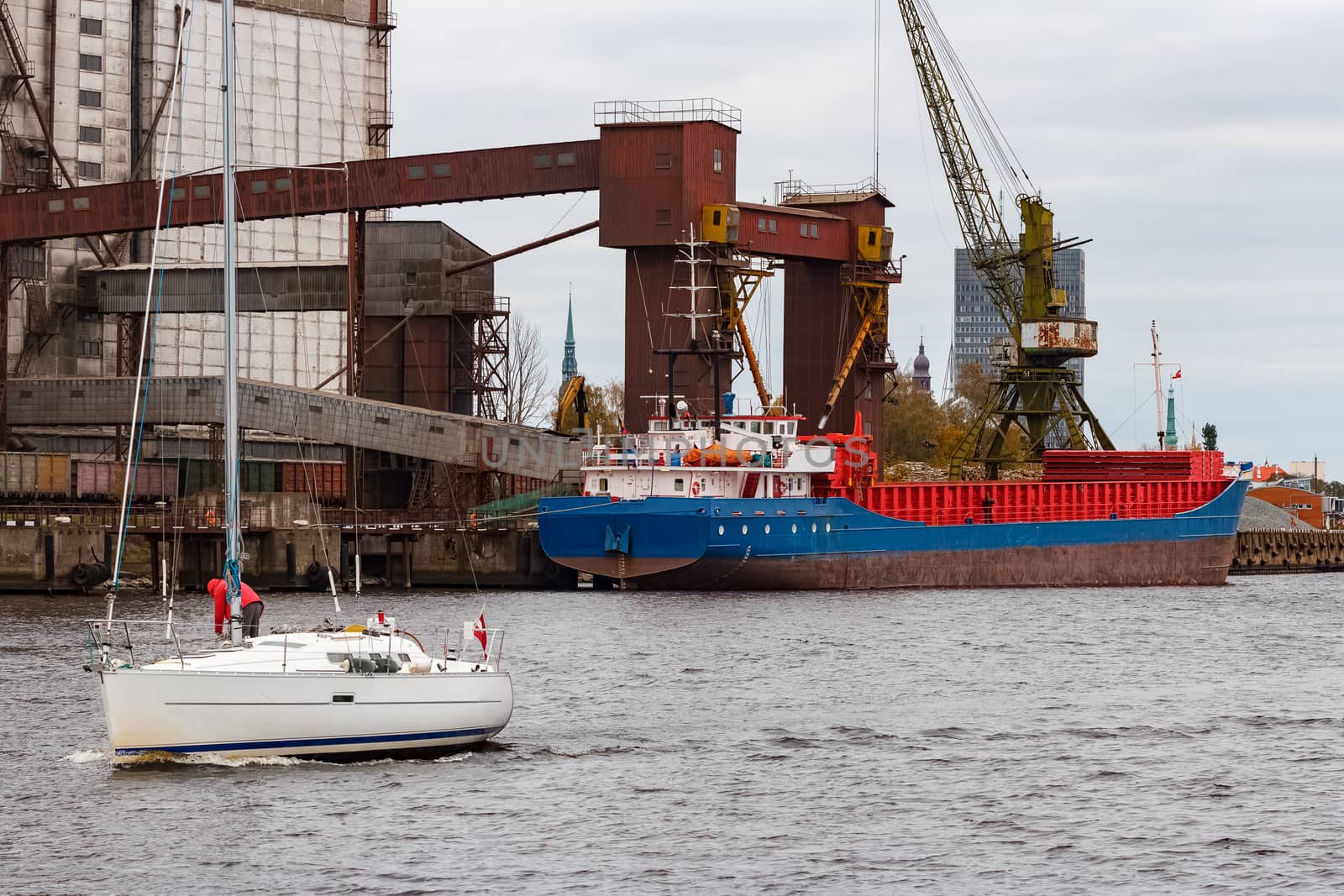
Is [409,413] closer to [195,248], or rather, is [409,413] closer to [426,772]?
[195,248]

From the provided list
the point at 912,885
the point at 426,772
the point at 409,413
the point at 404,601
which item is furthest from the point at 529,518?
the point at 912,885

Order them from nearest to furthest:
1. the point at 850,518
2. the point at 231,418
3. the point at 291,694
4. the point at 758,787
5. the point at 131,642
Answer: the point at 291,694, the point at 758,787, the point at 231,418, the point at 131,642, the point at 850,518

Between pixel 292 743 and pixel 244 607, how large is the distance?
2752 mm

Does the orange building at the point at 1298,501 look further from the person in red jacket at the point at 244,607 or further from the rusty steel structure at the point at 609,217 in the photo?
the person in red jacket at the point at 244,607

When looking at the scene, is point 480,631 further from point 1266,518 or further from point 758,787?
point 1266,518

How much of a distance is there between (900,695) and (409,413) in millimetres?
38290

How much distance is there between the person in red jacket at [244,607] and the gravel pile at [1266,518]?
361 feet

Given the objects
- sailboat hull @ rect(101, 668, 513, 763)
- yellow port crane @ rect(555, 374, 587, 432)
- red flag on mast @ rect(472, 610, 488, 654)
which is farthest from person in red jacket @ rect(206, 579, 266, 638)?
yellow port crane @ rect(555, 374, 587, 432)

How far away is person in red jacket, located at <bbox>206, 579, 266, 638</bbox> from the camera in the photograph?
29984 mm

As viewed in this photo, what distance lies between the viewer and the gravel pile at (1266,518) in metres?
133

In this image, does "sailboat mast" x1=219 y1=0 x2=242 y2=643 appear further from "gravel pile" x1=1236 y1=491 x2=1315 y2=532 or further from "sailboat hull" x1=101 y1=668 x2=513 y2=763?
"gravel pile" x1=1236 y1=491 x2=1315 y2=532

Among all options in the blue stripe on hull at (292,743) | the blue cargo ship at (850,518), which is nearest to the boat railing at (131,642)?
the blue stripe on hull at (292,743)

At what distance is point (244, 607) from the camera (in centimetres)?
3009

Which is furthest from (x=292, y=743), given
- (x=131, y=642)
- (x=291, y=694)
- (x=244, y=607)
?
(x=131, y=642)
